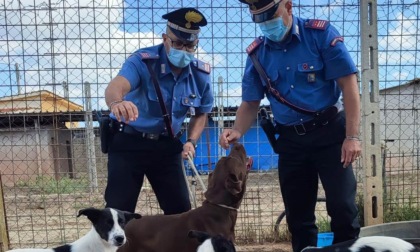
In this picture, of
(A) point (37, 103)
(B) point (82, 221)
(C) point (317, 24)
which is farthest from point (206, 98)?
(B) point (82, 221)

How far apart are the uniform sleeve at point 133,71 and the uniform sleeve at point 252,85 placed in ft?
2.57

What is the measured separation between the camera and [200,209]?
323 cm

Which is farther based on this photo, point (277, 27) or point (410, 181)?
point (410, 181)

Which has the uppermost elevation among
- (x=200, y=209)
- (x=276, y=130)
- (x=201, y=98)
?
(x=201, y=98)

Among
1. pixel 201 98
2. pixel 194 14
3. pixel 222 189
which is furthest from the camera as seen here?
pixel 201 98

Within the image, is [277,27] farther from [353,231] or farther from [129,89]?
[353,231]

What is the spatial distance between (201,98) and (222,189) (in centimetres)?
86

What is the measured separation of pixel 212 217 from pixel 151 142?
74 cm

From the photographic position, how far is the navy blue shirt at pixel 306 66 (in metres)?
2.94

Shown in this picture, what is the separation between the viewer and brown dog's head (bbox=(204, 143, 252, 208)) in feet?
10.4

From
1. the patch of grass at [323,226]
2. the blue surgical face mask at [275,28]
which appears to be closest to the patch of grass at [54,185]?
the patch of grass at [323,226]

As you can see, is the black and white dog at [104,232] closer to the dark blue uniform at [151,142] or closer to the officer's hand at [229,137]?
the dark blue uniform at [151,142]

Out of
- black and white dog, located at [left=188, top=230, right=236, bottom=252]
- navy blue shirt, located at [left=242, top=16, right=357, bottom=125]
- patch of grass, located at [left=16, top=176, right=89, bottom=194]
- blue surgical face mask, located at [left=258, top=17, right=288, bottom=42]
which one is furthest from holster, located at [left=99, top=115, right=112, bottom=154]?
Result: patch of grass, located at [left=16, top=176, right=89, bottom=194]

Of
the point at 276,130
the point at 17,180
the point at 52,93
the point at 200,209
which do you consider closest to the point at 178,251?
the point at 200,209
